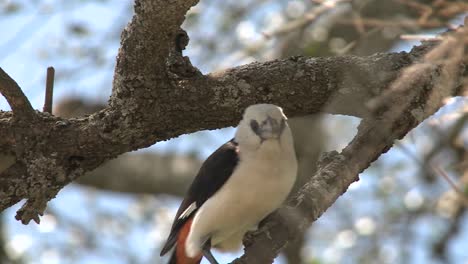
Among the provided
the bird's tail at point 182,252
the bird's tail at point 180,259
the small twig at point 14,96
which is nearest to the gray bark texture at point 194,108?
the small twig at point 14,96

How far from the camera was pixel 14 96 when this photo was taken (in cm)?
306

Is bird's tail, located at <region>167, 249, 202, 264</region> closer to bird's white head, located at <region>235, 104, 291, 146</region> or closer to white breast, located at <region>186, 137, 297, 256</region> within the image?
white breast, located at <region>186, 137, 297, 256</region>

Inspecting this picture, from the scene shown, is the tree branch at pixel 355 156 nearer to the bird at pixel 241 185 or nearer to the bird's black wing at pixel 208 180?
the bird at pixel 241 185

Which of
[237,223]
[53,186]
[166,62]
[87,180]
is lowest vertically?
[237,223]

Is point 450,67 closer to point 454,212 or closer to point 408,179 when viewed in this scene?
point 454,212

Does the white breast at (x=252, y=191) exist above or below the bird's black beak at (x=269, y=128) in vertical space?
below

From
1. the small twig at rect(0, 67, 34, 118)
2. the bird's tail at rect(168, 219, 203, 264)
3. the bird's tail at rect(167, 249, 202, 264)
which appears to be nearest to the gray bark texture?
the small twig at rect(0, 67, 34, 118)

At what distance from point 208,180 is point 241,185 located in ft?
0.80

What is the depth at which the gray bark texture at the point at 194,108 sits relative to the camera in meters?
2.92

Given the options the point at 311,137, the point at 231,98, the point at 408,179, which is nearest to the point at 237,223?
the point at 231,98

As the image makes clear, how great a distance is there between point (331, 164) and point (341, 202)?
14.7 feet

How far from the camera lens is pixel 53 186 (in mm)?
3146

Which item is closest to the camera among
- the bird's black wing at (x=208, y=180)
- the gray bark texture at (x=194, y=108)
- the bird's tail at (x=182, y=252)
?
the gray bark texture at (x=194, y=108)

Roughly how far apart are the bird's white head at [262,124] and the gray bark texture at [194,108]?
0.12 meters
